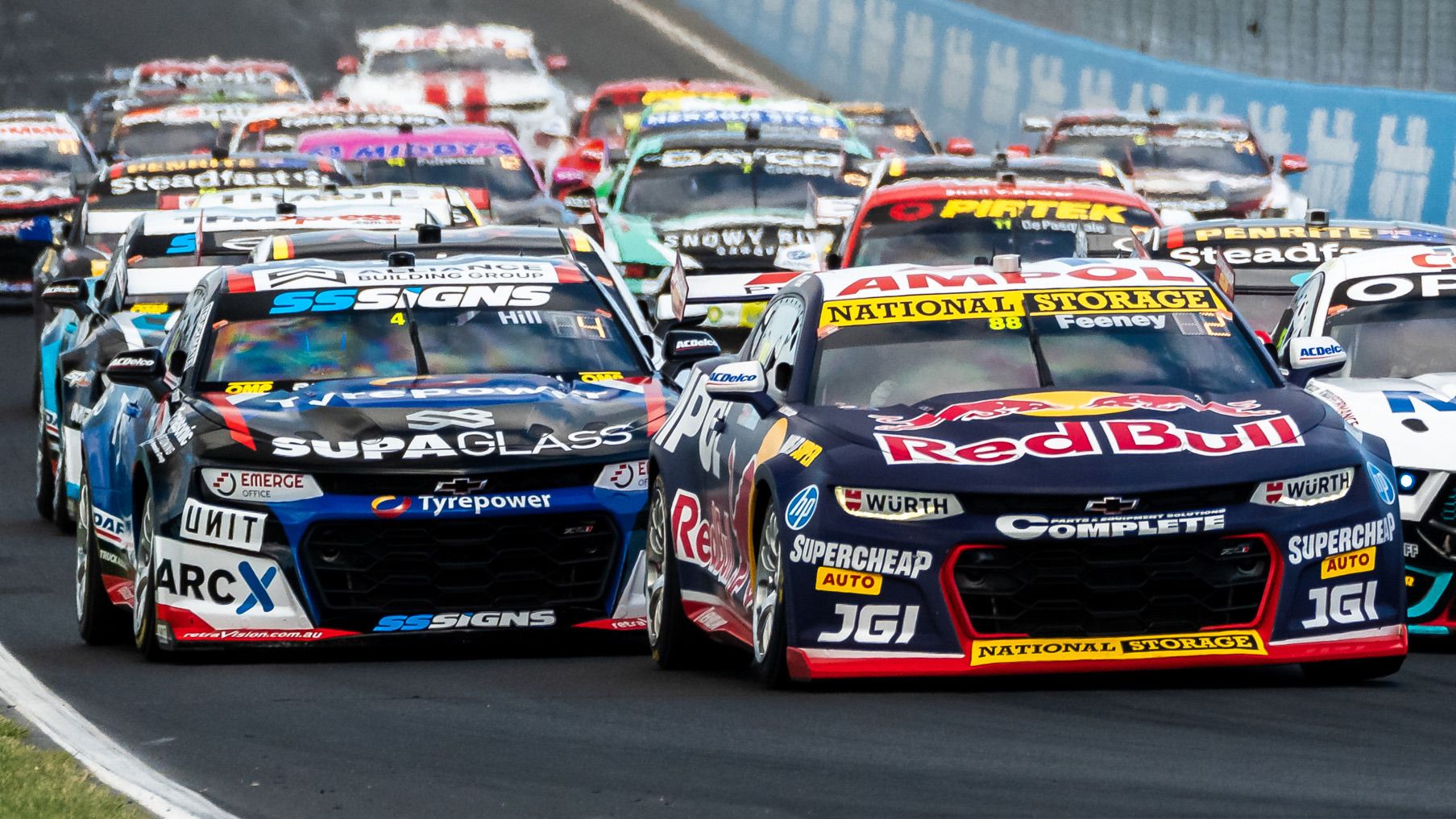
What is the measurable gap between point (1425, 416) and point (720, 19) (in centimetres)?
3949

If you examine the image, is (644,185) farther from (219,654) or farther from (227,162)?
(219,654)

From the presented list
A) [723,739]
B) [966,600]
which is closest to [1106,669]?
[966,600]

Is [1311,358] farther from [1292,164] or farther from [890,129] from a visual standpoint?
[890,129]

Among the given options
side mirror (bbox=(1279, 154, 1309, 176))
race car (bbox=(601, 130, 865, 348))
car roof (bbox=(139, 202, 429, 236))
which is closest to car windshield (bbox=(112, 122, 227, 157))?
race car (bbox=(601, 130, 865, 348))

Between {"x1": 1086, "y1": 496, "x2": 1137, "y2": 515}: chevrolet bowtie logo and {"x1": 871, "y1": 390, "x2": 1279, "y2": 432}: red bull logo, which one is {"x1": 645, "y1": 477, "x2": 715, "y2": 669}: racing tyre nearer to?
{"x1": 871, "y1": 390, "x2": 1279, "y2": 432}: red bull logo

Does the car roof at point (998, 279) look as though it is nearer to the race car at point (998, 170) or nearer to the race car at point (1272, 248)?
the race car at point (1272, 248)

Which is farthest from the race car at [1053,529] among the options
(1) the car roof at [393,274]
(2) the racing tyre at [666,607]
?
(1) the car roof at [393,274]

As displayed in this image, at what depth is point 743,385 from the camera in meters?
9.45

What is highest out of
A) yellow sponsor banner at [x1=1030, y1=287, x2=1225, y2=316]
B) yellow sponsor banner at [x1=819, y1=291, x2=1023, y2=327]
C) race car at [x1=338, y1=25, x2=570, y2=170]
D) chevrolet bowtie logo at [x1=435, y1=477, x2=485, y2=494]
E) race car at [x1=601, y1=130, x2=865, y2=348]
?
yellow sponsor banner at [x1=1030, y1=287, x2=1225, y2=316]

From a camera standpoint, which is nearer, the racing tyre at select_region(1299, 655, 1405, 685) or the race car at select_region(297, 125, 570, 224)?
the racing tyre at select_region(1299, 655, 1405, 685)

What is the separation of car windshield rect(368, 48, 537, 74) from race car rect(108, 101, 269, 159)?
4.11 metres

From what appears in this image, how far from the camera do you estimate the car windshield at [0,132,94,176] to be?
29.4 metres

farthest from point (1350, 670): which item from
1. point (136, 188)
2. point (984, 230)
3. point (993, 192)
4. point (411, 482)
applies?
point (136, 188)

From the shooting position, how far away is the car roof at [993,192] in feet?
57.5
